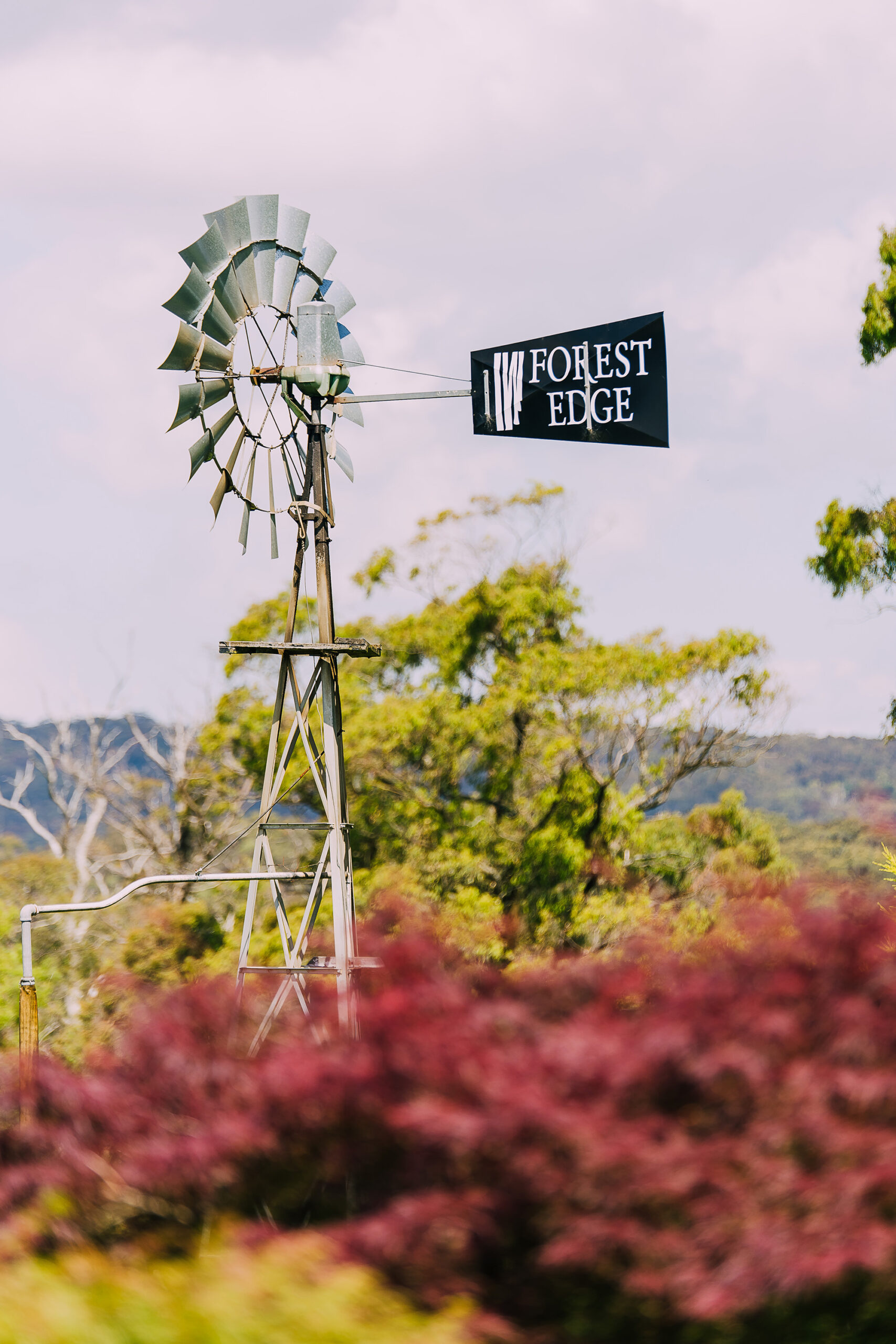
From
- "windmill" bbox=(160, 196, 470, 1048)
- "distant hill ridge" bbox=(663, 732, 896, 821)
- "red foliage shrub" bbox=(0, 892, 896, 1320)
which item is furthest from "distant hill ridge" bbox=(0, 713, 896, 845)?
"red foliage shrub" bbox=(0, 892, 896, 1320)

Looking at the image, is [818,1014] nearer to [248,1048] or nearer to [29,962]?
[248,1048]

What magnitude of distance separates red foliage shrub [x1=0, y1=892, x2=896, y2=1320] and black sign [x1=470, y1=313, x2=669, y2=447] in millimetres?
4638

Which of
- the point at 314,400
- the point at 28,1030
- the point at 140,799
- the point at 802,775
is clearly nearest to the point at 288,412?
the point at 314,400

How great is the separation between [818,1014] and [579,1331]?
3.36 feet

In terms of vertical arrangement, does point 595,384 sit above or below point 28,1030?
above

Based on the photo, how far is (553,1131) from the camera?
3154 mm

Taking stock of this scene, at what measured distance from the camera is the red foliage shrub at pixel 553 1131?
10.1 ft

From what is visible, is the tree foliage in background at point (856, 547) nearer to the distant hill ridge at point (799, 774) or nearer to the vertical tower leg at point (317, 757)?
the vertical tower leg at point (317, 757)

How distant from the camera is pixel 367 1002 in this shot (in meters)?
4.02

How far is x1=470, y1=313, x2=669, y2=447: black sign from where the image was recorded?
8.28 metres

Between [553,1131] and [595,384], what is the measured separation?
5.97 metres

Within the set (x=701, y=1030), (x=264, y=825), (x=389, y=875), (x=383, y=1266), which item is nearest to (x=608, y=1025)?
(x=701, y=1030)

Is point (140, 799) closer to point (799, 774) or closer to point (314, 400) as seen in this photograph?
point (314, 400)

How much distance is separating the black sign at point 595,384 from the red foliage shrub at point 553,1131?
15.2 feet
